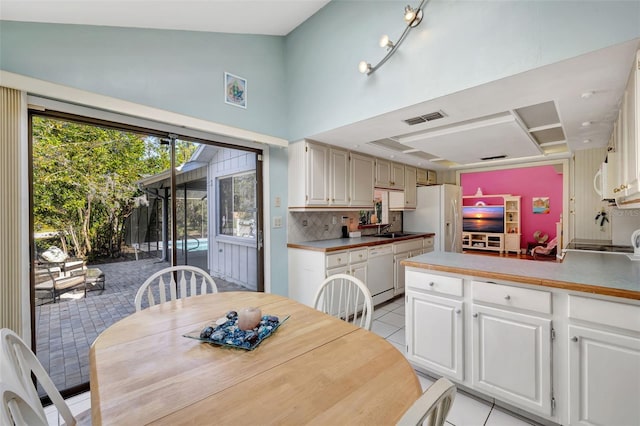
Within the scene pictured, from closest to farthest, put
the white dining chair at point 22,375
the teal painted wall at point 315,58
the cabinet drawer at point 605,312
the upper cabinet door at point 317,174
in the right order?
the white dining chair at point 22,375 → the cabinet drawer at point 605,312 → the teal painted wall at point 315,58 → the upper cabinet door at point 317,174

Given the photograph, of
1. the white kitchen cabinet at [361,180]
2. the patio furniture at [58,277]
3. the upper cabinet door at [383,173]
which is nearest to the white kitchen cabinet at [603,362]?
the white kitchen cabinet at [361,180]

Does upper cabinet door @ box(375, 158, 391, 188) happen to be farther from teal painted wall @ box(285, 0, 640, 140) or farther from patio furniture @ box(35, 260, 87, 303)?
patio furniture @ box(35, 260, 87, 303)

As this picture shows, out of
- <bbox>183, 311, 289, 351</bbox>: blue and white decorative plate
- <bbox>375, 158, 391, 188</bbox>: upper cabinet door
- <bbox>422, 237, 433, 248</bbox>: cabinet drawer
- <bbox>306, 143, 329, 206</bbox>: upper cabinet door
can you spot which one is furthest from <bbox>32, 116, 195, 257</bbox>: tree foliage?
<bbox>422, 237, 433, 248</bbox>: cabinet drawer

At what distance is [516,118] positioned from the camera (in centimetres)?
244

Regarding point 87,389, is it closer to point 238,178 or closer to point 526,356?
point 238,178

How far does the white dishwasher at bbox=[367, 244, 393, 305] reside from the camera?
11.6ft

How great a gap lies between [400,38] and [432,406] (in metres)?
2.41

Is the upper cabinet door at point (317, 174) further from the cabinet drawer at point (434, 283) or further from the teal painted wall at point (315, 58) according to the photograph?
the cabinet drawer at point (434, 283)

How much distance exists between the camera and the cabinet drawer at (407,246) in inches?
154

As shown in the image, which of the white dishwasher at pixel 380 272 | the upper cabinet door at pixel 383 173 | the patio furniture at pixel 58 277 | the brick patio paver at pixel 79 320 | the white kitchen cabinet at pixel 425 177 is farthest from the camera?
the white kitchen cabinet at pixel 425 177

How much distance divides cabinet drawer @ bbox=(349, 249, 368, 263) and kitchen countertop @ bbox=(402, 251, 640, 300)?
1085 mm

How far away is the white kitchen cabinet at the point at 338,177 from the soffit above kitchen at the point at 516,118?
152mm

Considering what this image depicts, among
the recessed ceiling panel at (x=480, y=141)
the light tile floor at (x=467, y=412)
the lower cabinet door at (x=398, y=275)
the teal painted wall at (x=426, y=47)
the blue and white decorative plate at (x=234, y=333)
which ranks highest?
the teal painted wall at (x=426, y=47)

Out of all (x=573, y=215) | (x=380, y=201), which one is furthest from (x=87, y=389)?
(x=573, y=215)
